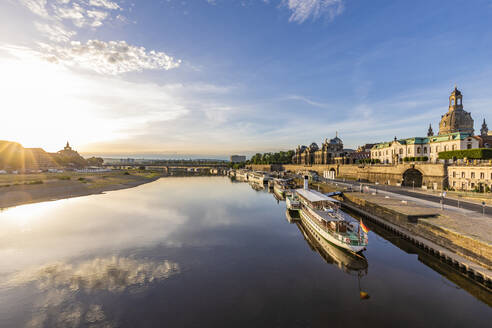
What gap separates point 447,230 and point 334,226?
11862mm

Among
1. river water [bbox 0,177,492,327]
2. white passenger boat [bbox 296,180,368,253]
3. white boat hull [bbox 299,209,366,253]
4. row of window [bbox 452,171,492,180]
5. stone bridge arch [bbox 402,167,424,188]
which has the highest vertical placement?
row of window [bbox 452,171,492,180]

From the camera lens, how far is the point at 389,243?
102 feet

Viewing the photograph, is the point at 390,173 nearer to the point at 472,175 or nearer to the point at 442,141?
the point at 472,175

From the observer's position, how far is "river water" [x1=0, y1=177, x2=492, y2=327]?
16.7 meters

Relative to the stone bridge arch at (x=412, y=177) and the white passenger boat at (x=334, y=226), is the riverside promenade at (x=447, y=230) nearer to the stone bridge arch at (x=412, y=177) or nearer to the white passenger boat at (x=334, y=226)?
the white passenger boat at (x=334, y=226)

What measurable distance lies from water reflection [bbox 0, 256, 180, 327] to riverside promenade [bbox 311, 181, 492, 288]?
28.6m

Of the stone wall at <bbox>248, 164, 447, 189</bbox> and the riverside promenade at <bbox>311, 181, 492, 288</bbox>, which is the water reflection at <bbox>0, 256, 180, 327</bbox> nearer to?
the riverside promenade at <bbox>311, 181, 492, 288</bbox>

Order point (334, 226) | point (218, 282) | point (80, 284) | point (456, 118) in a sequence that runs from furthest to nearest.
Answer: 1. point (456, 118)
2. point (334, 226)
3. point (218, 282)
4. point (80, 284)

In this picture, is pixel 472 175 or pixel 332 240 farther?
pixel 472 175

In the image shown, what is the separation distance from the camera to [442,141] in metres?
83.8

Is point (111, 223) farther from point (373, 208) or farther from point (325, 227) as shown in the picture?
point (373, 208)

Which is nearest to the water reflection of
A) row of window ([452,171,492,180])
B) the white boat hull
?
the white boat hull

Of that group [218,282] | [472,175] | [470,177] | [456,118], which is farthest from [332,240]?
[456,118]

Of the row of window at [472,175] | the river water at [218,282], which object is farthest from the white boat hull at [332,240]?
the row of window at [472,175]
